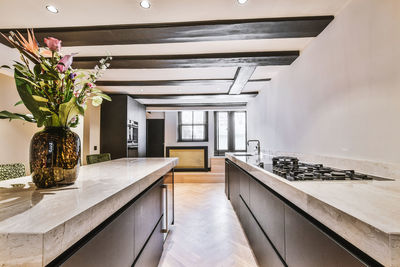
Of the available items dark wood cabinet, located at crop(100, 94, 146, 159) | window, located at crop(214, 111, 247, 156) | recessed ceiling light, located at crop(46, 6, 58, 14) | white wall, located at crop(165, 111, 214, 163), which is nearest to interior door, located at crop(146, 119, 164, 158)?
white wall, located at crop(165, 111, 214, 163)

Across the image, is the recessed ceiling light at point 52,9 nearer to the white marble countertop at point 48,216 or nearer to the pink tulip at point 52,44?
the pink tulip at point 52,44

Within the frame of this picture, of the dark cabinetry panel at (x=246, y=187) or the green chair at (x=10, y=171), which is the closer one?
the green chair at (x=10, y=171)

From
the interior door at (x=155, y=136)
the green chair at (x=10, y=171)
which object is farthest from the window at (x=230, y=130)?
the green chair at (x=10, y=171)

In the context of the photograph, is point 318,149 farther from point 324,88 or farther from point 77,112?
point 77,112

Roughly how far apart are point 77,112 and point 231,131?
20.5 feet

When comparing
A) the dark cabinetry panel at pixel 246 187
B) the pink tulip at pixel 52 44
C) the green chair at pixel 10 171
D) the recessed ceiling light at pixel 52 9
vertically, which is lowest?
the dark cabinetry panel at pixel 246 187

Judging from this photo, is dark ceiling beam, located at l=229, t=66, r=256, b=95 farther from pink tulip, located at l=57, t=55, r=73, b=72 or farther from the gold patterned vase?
the gold patterned vase

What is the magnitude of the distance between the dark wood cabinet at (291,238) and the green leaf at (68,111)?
126 centimetres

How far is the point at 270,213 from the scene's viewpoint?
1370mm

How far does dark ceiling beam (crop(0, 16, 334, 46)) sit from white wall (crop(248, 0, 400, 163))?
0.31m

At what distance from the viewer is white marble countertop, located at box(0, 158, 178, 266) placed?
45cm

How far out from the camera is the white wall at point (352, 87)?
1281 mm

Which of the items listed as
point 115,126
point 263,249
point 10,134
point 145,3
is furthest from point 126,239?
point 115,126

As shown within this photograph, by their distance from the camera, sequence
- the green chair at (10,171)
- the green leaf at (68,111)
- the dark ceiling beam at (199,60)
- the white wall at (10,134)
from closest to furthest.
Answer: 1. the green leaf at (68,111)
2. the green chair at (10,171)
3. the dark ceiling beam at (199,60)
4. the white wall at (10,134)
